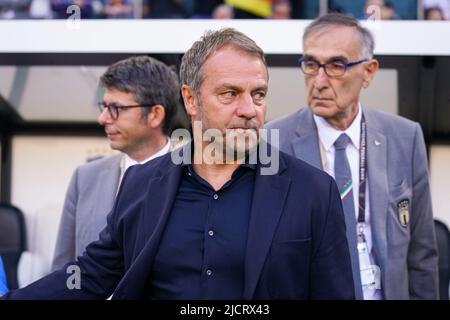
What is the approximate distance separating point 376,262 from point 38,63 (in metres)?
2.40

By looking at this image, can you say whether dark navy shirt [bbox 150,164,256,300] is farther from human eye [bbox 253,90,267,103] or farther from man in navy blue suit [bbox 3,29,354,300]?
human eye [bbox 253,90,267,103]

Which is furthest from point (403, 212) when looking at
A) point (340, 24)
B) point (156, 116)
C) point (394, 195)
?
point (156, 116)

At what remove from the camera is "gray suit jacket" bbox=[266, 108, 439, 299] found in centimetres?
351

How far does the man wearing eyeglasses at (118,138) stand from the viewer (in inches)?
163

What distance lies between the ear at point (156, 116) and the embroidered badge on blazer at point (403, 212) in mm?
1334

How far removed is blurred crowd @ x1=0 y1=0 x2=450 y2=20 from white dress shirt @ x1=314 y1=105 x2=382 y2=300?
2.60 meters

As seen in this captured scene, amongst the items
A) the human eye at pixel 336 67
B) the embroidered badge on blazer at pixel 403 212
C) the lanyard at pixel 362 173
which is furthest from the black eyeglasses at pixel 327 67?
the embroidered badge on blazer at pixel 403 212

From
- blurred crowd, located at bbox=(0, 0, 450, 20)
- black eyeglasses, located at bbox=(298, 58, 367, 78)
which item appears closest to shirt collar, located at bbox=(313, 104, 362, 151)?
black eyeglasses, located at bbox=(298, 58, 367, 78)

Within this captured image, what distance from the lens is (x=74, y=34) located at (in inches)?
185

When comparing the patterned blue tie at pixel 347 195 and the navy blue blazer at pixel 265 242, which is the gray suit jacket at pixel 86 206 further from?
the navy blue blazer at pixel 265 242

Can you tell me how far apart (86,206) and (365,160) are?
1.40 m

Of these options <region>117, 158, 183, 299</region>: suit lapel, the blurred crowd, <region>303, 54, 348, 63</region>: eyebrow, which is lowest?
<region>117, 158, 183, 299</region>: suit lapel

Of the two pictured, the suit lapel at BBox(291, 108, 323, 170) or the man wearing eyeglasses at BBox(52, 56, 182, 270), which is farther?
the man wearing eyeglasses at BBox(52, 56, 182, 270)
